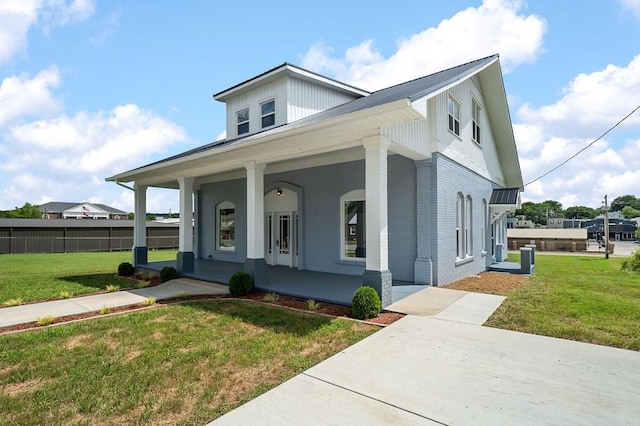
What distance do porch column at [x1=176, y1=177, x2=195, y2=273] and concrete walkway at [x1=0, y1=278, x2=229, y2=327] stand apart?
1.01 meters

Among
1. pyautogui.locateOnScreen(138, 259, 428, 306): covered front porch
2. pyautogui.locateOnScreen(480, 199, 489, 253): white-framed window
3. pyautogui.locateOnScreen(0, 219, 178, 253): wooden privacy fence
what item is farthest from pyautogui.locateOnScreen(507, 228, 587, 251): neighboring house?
pyautogui.locateOnScreen(0, 219, 178, 253): wooden privacy fence

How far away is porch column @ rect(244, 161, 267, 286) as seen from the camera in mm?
9570

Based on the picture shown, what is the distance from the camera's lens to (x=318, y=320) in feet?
21.1

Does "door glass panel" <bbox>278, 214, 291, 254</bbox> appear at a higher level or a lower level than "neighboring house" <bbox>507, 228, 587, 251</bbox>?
higher

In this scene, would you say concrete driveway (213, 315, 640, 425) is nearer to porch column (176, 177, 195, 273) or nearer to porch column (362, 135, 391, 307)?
porch column (362, 135, 391, 307)

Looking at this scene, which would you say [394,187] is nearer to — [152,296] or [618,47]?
[152,296]

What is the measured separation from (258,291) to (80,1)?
26.8 ft

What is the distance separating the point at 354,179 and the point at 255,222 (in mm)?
3592

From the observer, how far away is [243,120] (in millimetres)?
14742

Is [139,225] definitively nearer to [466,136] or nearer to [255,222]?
[255,222]

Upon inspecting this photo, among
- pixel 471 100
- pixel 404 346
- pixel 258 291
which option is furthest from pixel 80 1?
pixel 471 100

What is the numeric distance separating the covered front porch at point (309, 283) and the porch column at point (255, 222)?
46 cm

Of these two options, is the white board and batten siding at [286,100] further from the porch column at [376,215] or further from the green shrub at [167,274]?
the porch column at [376,215]

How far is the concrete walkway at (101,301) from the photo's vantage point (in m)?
7.08
